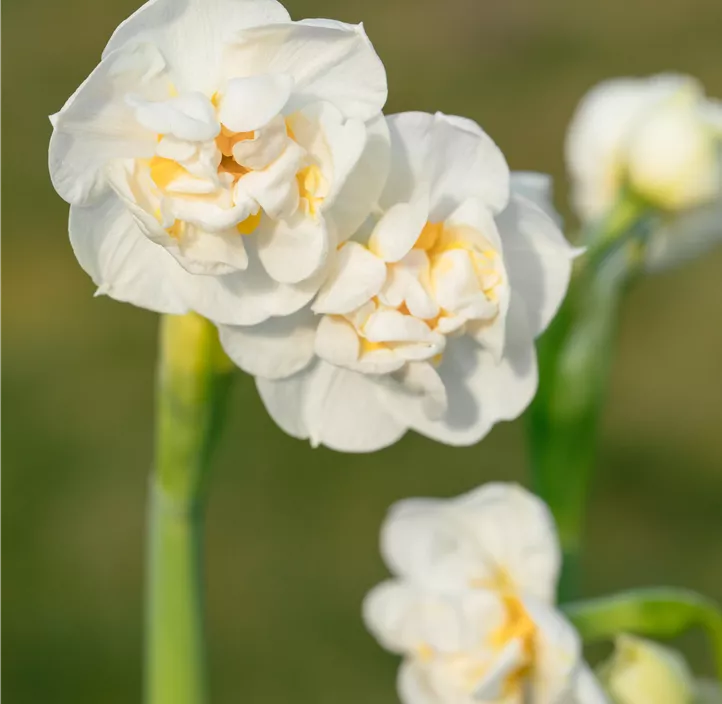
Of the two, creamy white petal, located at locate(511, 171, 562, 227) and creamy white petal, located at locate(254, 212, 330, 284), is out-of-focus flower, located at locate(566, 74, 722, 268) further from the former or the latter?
creamy white petal, located at locate(254, 212, 330, 284)

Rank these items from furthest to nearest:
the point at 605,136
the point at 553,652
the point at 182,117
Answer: the point at 605,136 → the point at 553,652 → the point at 182,117

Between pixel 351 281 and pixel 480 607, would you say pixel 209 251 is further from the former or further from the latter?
pixel 480 607

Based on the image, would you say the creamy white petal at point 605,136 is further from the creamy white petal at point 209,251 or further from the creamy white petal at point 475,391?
the creamy white petal at point 209,251

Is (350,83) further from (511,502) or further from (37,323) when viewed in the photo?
(37,323)

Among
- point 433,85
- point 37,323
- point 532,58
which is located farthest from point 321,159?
point 532,58

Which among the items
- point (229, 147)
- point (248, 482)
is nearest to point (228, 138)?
point (229, 147)
